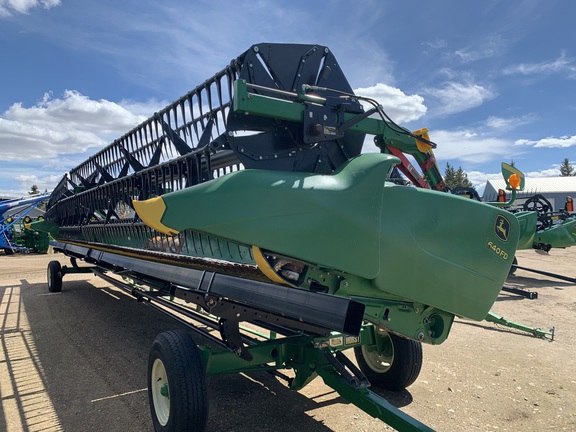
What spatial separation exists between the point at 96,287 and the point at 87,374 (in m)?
6.62

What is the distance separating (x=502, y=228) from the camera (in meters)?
2.87

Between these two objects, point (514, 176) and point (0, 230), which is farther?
point (0, 230)

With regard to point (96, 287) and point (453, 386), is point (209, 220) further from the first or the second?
point (96, 287)

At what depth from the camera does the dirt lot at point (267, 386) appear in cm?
346

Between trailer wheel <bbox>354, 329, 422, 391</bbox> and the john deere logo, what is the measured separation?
1.33 meters

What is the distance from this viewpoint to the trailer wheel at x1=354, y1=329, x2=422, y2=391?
151 inches

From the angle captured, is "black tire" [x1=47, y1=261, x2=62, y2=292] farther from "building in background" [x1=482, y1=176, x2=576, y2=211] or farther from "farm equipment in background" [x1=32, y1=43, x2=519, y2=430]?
"building in background" [x1=482, y1=176, x2=576, y2=211]

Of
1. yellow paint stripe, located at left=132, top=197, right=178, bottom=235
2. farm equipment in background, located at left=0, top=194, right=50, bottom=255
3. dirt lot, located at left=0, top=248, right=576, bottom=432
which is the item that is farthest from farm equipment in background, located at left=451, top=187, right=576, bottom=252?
farm equipment in background, located at left=0, top=194, right=50, bottom=255

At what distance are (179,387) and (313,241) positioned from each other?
1.40 metres

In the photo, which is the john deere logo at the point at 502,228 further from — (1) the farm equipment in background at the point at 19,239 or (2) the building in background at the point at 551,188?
(2) the building in background at the point at 551,188

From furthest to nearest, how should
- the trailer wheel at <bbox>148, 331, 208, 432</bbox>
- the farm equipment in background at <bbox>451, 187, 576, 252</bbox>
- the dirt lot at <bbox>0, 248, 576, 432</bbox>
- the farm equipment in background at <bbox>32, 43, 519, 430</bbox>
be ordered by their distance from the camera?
the farm equipment in background at <bbox>451, 187, 576, 252</bbox> < the dirt lot at <bbox>0, 248, 576, 432</bbox> < the trailer wheel at <bbox>148, 331, 208, 432</bbox> < the farm equipment in background at <bbox>32, 43, 519, 430</bbox>

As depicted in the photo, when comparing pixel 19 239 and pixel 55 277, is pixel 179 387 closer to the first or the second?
pixel 55 277

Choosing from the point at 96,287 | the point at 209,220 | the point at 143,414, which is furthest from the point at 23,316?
the point at 209,220

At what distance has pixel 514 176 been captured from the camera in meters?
3.83
